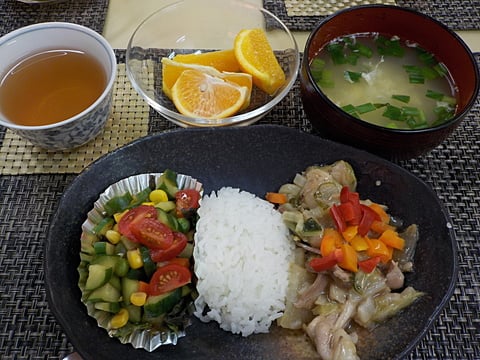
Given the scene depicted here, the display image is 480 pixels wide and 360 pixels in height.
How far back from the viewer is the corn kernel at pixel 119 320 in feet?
5.42

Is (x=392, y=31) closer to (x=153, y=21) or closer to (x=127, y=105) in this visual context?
(x=153, y=21)

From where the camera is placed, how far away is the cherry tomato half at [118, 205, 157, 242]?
174 cm

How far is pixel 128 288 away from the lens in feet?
5.51

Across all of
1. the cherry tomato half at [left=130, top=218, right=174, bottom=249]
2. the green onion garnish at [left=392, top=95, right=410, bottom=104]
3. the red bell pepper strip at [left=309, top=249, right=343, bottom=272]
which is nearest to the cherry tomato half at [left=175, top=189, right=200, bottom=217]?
the cherry tomato half at [left=130, top=218, right=174, bottom=249]

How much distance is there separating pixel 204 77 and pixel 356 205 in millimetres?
929

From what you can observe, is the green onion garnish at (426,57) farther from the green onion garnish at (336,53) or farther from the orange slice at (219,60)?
the orange slice at (219,60)

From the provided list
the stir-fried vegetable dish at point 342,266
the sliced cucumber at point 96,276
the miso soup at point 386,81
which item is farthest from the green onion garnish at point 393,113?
the sliced cucumber at point 96,276

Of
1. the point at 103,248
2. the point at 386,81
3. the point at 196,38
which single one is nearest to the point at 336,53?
the point at 386,81

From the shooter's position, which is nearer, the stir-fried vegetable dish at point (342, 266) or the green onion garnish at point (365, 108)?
the stir-fried vegetable dish at point (342, 266)

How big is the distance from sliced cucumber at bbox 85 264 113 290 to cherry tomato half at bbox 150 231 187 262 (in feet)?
0.55

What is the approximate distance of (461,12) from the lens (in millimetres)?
2861

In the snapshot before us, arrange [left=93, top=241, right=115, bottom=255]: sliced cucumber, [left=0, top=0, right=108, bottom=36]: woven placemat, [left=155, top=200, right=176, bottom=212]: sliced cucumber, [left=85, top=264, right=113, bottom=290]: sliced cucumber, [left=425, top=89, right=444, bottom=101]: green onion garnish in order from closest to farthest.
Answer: [left=85, top=264, right=113, bottom=290]: sliced cucumber
[left=93, top=241, right=115, bottom=255]: sliced cucumber
[left=155, top=200, right=176, bottom=212]: sliced cucumber
[left=425, top=89, right=444, bottom=101]: green onion garnish
[left=0, top=0, right=108, bottom=36]: woven placemat

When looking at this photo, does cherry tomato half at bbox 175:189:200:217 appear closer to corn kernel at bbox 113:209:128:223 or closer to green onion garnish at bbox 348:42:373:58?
corn kernel at bbox 113:209:128:223

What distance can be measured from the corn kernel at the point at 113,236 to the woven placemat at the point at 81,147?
56 cm
